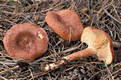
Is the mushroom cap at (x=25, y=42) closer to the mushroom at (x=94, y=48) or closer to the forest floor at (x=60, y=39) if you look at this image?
the forest floor at (x=60, y=39)

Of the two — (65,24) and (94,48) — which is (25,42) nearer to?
(65,24)

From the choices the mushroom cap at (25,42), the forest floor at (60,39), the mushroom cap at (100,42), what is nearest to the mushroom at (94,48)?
the mushroom cap at (100,42)

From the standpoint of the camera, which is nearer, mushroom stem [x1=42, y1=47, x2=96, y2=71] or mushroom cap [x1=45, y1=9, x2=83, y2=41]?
mushroom stem [x1=42, y1=47, x2=96, y2=71]

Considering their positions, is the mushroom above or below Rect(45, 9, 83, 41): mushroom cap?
below

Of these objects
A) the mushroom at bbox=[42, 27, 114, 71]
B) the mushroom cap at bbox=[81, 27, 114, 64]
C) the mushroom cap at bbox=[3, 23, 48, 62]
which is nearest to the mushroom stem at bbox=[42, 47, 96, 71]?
the mushroom at bbox=[42, 27, 114, 71]

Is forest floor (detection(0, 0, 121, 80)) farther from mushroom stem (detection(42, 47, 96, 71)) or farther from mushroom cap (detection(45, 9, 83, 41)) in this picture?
mushroom cap (detection(45, 9, 83, 41))
